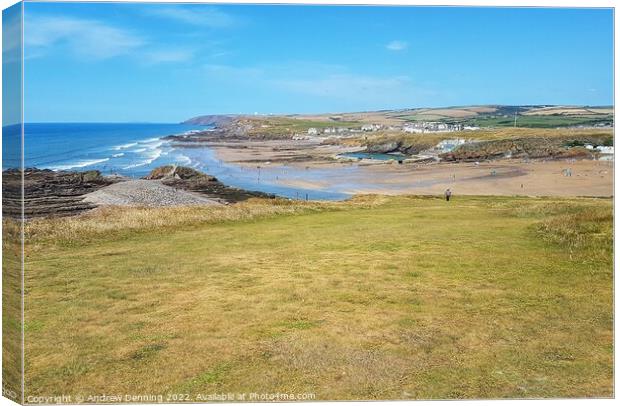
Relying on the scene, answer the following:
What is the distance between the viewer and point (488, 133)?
7.27 m

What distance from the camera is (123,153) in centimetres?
633

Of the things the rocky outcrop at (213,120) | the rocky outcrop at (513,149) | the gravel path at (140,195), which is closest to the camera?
the gravel path at (140,195)

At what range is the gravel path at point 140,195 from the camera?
6.16m

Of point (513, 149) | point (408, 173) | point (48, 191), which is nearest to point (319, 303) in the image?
point (408, 173)

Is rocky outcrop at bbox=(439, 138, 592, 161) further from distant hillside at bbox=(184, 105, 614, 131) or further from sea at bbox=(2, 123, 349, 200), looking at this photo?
sea at bbox=(2, 123, 349, 200)

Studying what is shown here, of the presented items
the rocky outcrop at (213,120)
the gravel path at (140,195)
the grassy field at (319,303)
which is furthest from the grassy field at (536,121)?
the gravel path at (140,195)

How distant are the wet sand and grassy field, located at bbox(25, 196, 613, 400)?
11.7 inches

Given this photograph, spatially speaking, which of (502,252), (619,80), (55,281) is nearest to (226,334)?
(55,281)

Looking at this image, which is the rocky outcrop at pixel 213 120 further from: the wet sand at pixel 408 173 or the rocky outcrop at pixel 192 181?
the rocky outcrop at pixel 192 181

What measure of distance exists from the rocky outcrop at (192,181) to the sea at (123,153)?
0.10m

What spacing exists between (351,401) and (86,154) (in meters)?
4.00

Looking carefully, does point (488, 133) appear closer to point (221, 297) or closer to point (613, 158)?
point (613, 158)

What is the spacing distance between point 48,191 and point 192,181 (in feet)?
5.47

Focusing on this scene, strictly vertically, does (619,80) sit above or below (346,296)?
above
